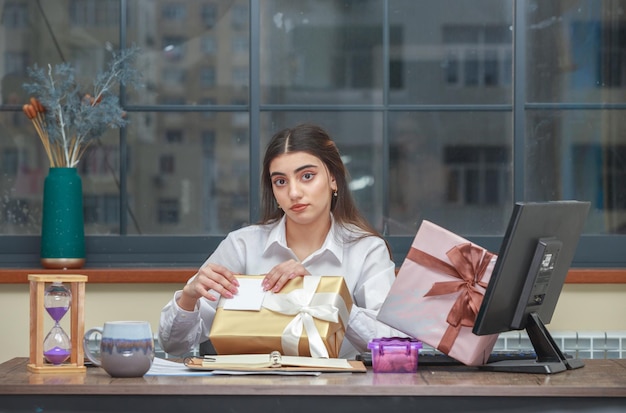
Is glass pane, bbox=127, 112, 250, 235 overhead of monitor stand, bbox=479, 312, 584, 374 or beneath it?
overhead

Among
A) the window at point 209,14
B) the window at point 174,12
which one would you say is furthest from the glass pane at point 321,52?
the window at point 174,12

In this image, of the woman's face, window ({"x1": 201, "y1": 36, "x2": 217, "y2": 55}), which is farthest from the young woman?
window ({"x1": 201, "y1": 36, "x2": 217, "y2": 55})

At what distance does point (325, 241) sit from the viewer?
2674 millimetres

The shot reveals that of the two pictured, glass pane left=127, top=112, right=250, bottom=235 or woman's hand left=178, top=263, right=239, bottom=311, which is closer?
woman's hand left=178, top=263, right=239, bottom=311

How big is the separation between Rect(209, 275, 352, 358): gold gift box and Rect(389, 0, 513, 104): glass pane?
1.61m

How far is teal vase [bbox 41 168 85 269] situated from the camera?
11.0 feet

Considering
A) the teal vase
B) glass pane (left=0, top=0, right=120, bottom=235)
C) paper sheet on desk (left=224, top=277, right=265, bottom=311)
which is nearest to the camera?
paper sheet on desk (left=224, top=277, right=265, bottom=311)

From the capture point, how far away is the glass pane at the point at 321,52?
365cm

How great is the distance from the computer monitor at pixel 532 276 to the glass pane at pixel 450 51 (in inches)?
60.7

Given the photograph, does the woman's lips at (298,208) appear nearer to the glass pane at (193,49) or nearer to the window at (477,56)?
the glass pane at (193,49)

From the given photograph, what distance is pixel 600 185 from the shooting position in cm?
366

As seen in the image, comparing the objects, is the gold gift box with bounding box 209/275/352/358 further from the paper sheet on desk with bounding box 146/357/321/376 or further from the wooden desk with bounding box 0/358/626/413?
the wooden desk with bounding box 0/358/626/413

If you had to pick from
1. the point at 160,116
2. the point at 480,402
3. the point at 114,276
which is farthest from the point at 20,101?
the point at 480,402

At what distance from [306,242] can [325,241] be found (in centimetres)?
5
